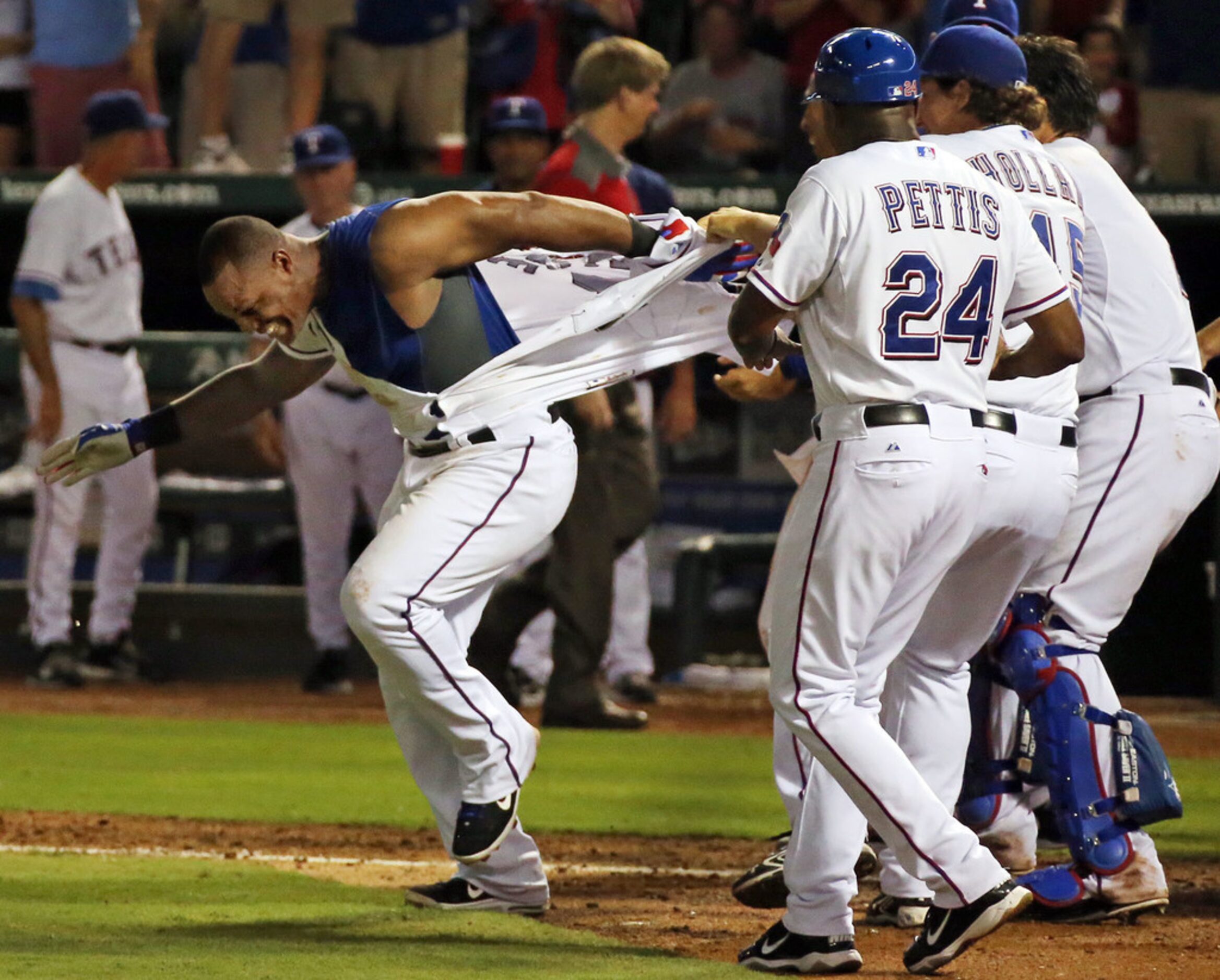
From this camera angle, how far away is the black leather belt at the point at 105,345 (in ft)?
28.4

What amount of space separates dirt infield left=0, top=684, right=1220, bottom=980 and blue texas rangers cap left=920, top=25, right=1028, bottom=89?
1.82 m

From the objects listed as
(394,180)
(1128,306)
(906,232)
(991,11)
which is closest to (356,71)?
(394,180)

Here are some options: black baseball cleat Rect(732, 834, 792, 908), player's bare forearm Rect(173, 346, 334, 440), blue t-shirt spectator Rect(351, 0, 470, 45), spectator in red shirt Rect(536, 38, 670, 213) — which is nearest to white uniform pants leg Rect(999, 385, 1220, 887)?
black baseball cleat Rect(732, 834, 792, 908)

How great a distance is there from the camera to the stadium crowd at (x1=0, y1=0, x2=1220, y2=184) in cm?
975

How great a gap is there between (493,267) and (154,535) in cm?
641

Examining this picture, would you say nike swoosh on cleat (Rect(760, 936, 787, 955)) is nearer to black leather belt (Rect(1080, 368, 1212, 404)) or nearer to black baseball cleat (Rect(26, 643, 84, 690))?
black leather belt (Rect(1080, 368, 1212, 404))

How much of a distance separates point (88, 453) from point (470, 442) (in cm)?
93

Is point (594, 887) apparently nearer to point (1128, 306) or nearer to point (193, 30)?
point (1128, 306)

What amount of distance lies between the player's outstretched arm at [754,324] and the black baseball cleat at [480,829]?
3.63 feet

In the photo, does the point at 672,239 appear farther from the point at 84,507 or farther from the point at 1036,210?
the point at 84,507

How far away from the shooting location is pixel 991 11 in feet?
15.5

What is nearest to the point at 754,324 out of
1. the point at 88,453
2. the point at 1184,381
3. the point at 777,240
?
the point at 777,240

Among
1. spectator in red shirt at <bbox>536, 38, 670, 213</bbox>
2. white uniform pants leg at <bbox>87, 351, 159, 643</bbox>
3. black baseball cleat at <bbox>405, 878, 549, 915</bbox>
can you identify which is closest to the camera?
black baseball cleat at <bbox>405, 878, 549, 915</bbox>

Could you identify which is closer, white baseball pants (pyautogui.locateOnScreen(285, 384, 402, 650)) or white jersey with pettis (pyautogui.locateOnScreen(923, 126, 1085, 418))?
white jersey with pettis (pyautogui.locateOnScreen(923, 126, 1085, 418))
